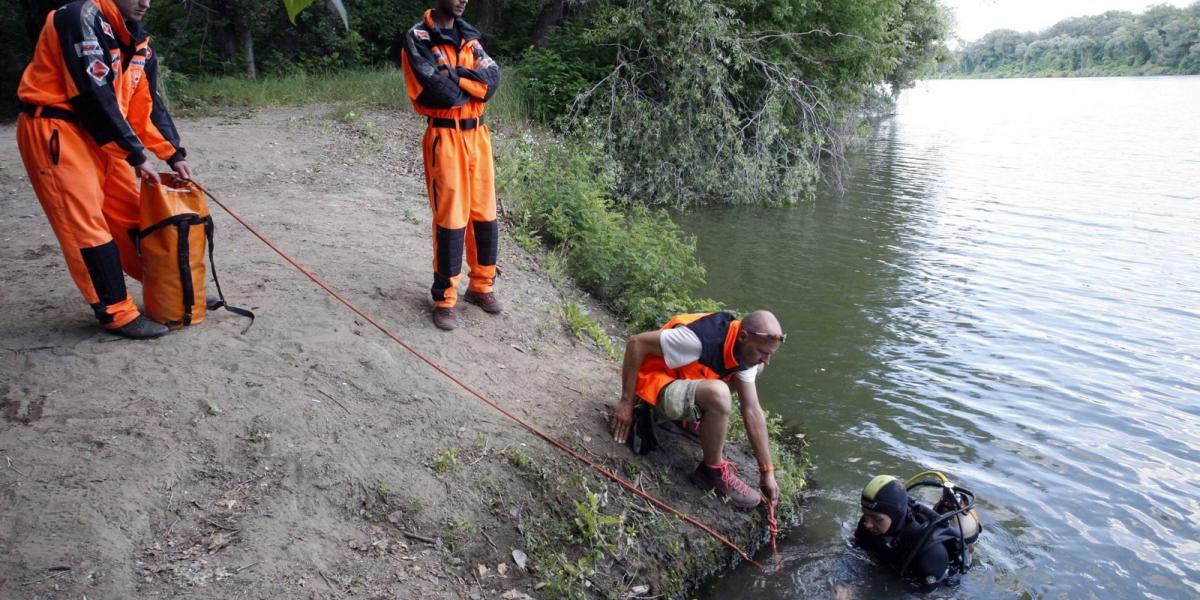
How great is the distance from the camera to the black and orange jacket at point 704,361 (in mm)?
4543

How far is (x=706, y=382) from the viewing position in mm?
4531

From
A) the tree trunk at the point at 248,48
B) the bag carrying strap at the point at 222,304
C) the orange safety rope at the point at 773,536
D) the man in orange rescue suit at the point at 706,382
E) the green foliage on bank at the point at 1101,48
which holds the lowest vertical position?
the orange safety rope at the point at 773,536

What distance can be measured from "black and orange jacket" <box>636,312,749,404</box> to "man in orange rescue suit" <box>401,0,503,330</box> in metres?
1.44

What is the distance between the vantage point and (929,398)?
23.3 feet

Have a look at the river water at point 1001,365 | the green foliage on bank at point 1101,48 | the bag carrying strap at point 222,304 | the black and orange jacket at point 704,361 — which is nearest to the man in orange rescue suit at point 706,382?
the black and orange jacket at point 704,361

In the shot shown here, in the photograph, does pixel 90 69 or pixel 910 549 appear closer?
pixel 90 69

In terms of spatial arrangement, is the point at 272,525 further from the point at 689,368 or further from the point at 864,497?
the point at 864,497

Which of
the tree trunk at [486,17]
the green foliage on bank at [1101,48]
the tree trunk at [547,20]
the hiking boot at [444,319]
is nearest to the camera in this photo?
the hiking boot at [444,319]

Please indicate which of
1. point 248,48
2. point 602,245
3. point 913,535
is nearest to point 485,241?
point 602,245

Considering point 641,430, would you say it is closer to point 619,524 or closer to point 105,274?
point 619,524

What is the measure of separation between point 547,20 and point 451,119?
13556mm

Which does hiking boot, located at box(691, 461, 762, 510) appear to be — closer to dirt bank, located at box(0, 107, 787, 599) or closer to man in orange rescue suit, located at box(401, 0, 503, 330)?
dirt bank, located at box(0, 107, 787, 599)

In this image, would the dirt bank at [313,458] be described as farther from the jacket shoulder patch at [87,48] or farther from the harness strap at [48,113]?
the jacket shoulder patch at [87,48]

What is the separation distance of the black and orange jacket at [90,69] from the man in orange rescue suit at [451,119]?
4.93 feet
